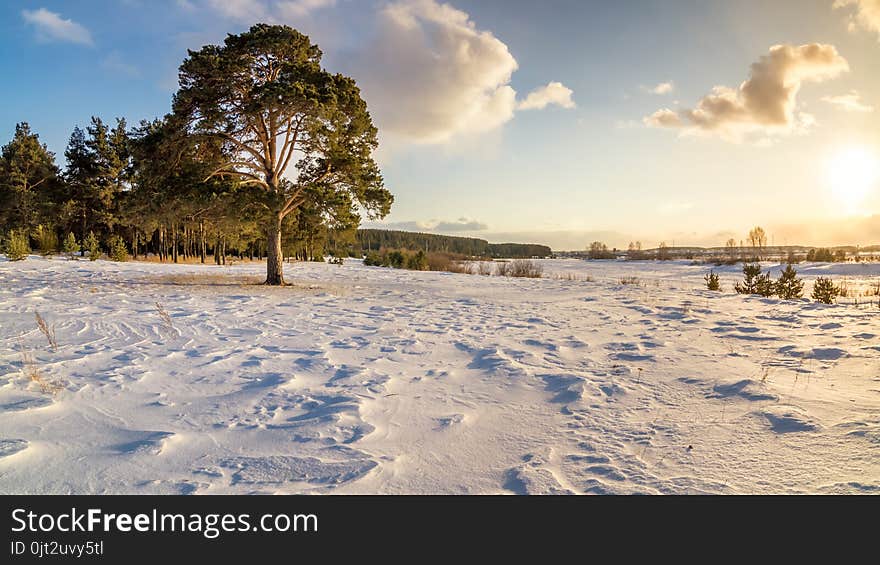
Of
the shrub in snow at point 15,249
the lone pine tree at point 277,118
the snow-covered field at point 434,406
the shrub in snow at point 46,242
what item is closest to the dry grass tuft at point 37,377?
the snow-covered field at point 434,406

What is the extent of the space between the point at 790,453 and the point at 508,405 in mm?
1955

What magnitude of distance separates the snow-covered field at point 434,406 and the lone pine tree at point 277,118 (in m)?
6.66

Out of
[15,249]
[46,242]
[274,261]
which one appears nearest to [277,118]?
[274,261]

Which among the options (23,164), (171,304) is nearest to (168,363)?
(171,304)

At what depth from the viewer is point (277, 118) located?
12977mm

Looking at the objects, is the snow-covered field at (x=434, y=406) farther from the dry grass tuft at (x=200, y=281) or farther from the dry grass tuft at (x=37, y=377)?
the dry grass tuft at (x=200, y=281)

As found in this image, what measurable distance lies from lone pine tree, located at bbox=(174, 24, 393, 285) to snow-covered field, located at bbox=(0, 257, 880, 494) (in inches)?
262

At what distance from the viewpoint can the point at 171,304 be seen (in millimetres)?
8852

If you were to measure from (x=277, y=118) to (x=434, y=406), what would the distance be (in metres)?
12.2

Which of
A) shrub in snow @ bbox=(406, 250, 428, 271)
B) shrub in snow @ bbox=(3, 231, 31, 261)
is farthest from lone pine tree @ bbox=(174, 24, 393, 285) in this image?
shrub in snow @ bbox=(406, 250, 428, 271)

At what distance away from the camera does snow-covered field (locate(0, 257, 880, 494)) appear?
8.11 ft

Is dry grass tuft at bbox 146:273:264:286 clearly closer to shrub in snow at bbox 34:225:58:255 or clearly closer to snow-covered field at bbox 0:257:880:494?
snow-covered field at bbox 0:257:880:494

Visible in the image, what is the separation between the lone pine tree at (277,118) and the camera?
38.4 ft
